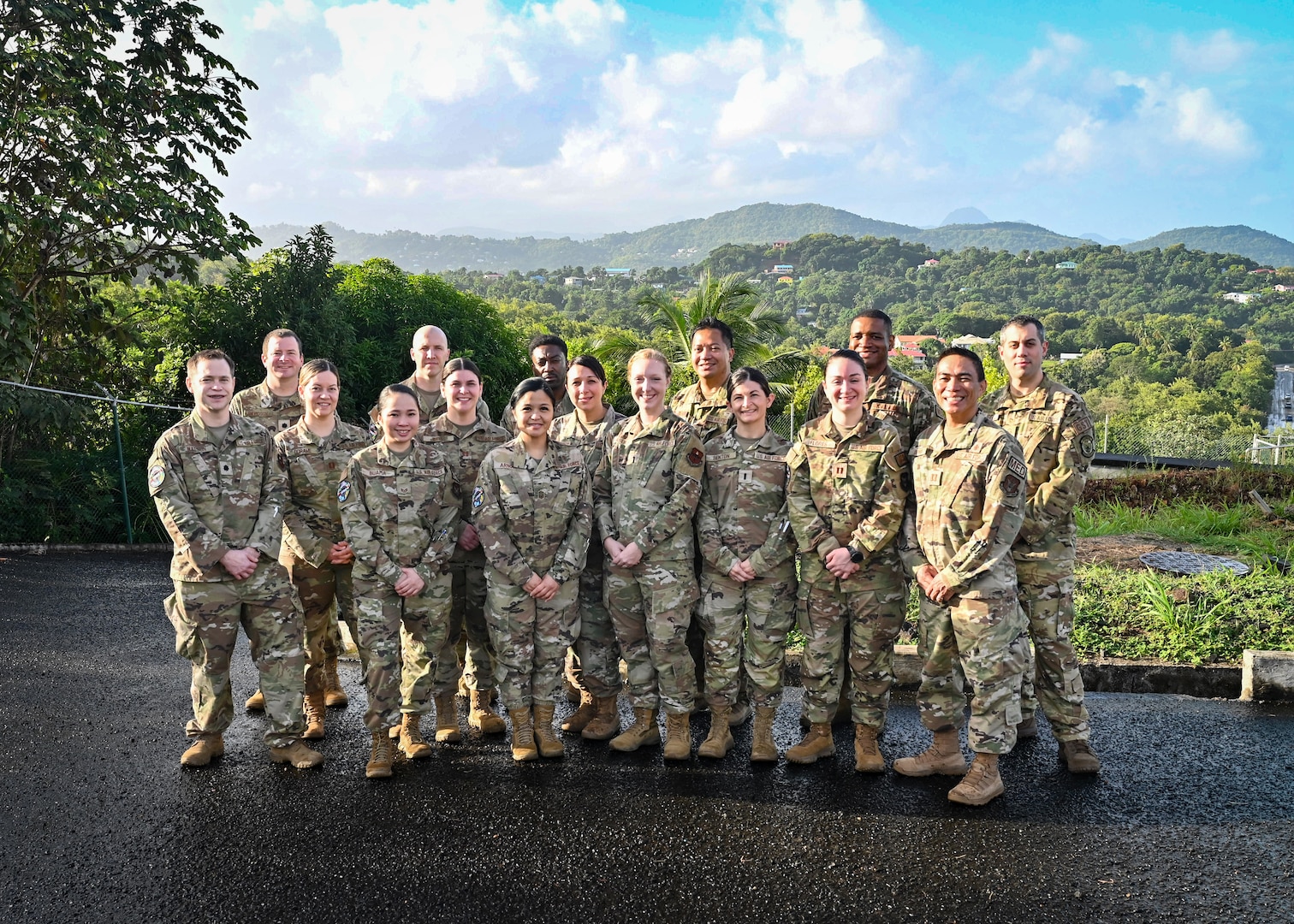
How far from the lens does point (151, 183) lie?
11.1 meters

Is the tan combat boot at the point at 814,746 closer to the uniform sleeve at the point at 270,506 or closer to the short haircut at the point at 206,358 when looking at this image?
the uniform sleeve at the point at 270,506

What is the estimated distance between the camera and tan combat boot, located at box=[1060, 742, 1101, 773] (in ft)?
14.9

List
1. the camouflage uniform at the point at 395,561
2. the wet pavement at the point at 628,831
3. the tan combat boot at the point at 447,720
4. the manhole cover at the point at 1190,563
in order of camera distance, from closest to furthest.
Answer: the wet pavement at the point at 628,831 < the camouflage uniform at the point at 395,561 < the tan combat boot at the point at 447,720 < the manhole cover at the point at 1190,563

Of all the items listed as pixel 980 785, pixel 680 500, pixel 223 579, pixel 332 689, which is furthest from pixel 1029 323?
pixel 332 689

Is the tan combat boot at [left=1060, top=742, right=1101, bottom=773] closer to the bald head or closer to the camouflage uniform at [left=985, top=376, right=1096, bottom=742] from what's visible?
the camouflage uniform at [left=985, top=376, right=1096, bottom=742]

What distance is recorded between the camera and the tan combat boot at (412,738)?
4730 millimetres

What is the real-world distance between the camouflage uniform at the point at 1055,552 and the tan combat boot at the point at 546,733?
230 cm

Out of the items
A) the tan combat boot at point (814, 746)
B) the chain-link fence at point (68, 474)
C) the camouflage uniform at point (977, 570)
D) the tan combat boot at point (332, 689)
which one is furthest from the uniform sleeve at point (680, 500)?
the chain-link fence at point (68, 474)

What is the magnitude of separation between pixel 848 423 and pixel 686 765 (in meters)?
1.89

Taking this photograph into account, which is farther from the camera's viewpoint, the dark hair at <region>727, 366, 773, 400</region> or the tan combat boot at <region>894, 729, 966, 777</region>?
the dark hair at <region>727, 366, 773, 400</region>

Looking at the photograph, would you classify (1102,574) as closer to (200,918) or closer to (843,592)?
(843,592)

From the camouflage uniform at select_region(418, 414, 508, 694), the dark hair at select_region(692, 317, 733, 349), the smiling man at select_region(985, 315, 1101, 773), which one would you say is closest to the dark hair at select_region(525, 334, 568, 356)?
the camouflage uniform at select_region(418, 414, 508, 694)

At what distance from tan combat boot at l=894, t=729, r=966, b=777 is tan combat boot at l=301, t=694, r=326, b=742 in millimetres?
3012

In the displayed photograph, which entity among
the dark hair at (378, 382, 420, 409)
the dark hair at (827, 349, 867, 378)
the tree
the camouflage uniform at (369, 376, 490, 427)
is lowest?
the camouflage uniform at (369, 376, 490, 427)
